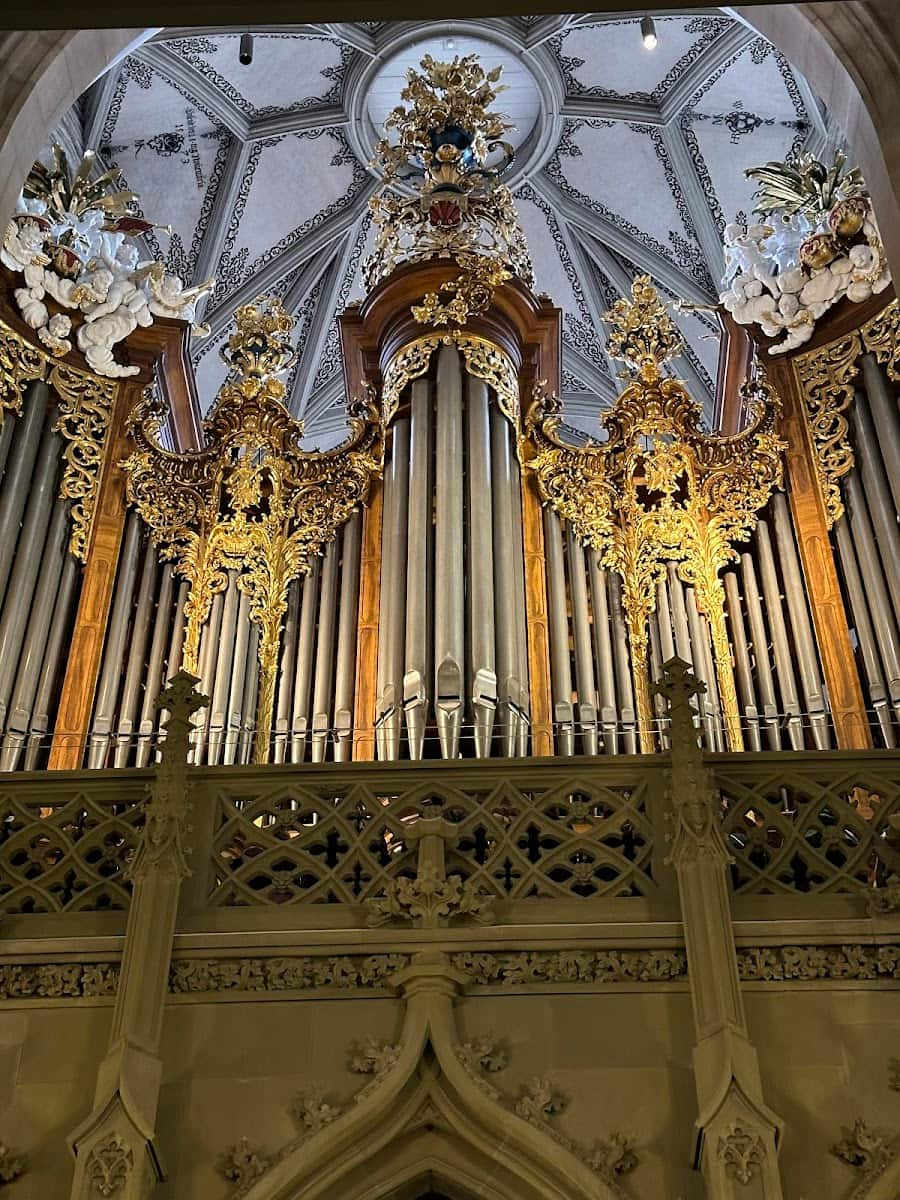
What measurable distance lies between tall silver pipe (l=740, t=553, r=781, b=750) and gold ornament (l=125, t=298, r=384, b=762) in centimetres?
254

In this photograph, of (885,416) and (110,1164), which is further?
(885,416)

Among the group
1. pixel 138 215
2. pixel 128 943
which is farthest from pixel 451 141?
pixel 128 943

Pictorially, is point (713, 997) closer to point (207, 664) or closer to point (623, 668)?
point (623, 668)

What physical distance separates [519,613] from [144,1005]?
401 centimetres

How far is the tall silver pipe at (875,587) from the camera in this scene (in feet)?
28.5

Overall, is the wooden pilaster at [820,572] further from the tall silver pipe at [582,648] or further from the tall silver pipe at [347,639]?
the tall silver pipe at [347,639]

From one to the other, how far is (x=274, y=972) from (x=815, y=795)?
7.24 feet

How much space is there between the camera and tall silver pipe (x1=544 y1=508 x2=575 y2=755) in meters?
8.48

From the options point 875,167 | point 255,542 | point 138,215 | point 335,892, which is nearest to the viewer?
point 335,892

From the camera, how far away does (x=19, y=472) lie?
9.64 metres

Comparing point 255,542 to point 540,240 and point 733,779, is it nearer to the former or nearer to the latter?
point 733,779

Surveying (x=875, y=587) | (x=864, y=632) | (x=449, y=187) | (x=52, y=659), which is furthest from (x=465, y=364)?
(x=52, y=659)

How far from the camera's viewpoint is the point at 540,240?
14414mm

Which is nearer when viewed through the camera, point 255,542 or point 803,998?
point 803,998
